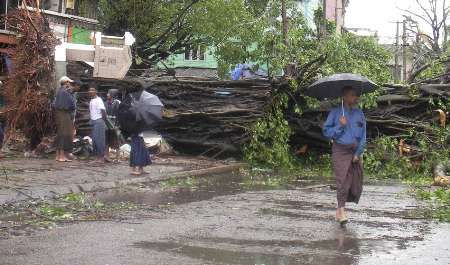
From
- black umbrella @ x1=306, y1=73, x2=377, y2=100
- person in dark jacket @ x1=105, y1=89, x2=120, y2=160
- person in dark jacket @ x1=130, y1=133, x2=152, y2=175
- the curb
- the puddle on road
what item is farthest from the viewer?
person in dark jacket @ x1=105, y1=89, x2=120, y2=160

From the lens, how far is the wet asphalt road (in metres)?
6.14

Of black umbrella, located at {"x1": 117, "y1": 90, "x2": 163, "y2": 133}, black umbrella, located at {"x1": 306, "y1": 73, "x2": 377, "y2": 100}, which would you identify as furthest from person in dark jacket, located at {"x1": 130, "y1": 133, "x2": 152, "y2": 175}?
black umbrella, located at {"x1": 306, "y1": 73, "x2": 377, "y2": 100}

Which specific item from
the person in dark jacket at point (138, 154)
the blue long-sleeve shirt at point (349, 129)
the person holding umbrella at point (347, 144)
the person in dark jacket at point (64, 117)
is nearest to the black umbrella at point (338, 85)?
the person holding umbrella at point (347, 144)

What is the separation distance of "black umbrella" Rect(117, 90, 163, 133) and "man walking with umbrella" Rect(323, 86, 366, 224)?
4.79m

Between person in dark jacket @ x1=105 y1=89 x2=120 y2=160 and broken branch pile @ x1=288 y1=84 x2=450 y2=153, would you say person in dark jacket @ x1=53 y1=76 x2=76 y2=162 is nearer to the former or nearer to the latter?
person in dark jacket @ x1=105 y1=89 x2=120 y2=160

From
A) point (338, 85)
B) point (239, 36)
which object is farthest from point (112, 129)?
point (338, 85)

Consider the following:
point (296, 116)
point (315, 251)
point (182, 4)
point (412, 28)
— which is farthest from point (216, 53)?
point (412, 28)

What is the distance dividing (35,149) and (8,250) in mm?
9999

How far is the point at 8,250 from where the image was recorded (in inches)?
244

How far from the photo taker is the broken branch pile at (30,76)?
15508mm

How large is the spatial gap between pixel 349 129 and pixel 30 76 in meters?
9.73

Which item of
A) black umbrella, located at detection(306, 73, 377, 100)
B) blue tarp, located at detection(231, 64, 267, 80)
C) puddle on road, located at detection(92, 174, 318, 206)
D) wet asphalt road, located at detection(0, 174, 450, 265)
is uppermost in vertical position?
blue tarp, located at detection(231, 64, 267, 80)

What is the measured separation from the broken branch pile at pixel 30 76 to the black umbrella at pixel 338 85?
8.61 metres

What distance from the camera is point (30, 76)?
50.9ft
